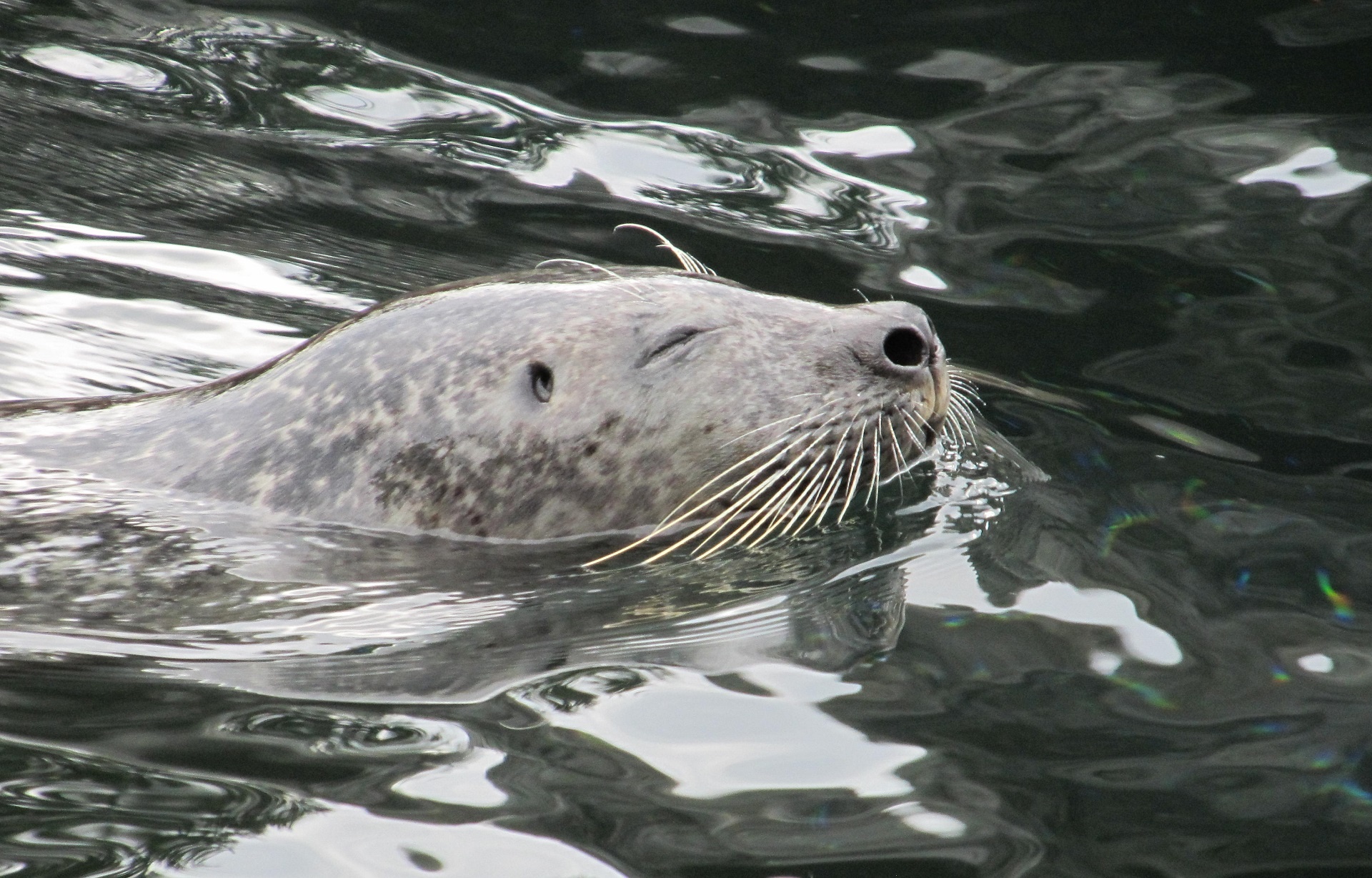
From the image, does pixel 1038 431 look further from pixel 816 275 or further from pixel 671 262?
pixel 671 262

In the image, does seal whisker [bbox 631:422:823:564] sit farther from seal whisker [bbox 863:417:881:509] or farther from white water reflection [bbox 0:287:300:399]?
white water reflection [bbox 0:287:300:399]

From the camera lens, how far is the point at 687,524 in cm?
445

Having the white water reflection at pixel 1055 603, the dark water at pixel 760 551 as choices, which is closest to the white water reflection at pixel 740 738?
the dark water at pixel 760 551

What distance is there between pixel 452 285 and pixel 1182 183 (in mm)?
3097

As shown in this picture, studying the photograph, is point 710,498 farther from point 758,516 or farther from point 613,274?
point 613,274

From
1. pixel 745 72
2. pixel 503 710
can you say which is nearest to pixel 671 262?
pixel 745 72

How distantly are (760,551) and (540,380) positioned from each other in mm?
732

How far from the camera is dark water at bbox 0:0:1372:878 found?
301 cm

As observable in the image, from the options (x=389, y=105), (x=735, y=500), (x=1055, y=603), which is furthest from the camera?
(x=389, y=105)

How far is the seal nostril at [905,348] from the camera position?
14.3 ft

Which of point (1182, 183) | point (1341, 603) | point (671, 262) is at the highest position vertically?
point (1182, 183)

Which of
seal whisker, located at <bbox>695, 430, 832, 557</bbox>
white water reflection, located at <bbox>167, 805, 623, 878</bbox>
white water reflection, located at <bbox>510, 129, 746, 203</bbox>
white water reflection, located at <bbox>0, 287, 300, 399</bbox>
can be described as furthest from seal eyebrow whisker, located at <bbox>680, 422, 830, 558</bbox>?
white water reflection, located at <bbox>510, 129, 746, 203</bbox>

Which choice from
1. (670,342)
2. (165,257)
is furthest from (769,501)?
(165,257)

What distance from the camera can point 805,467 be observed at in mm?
4398
